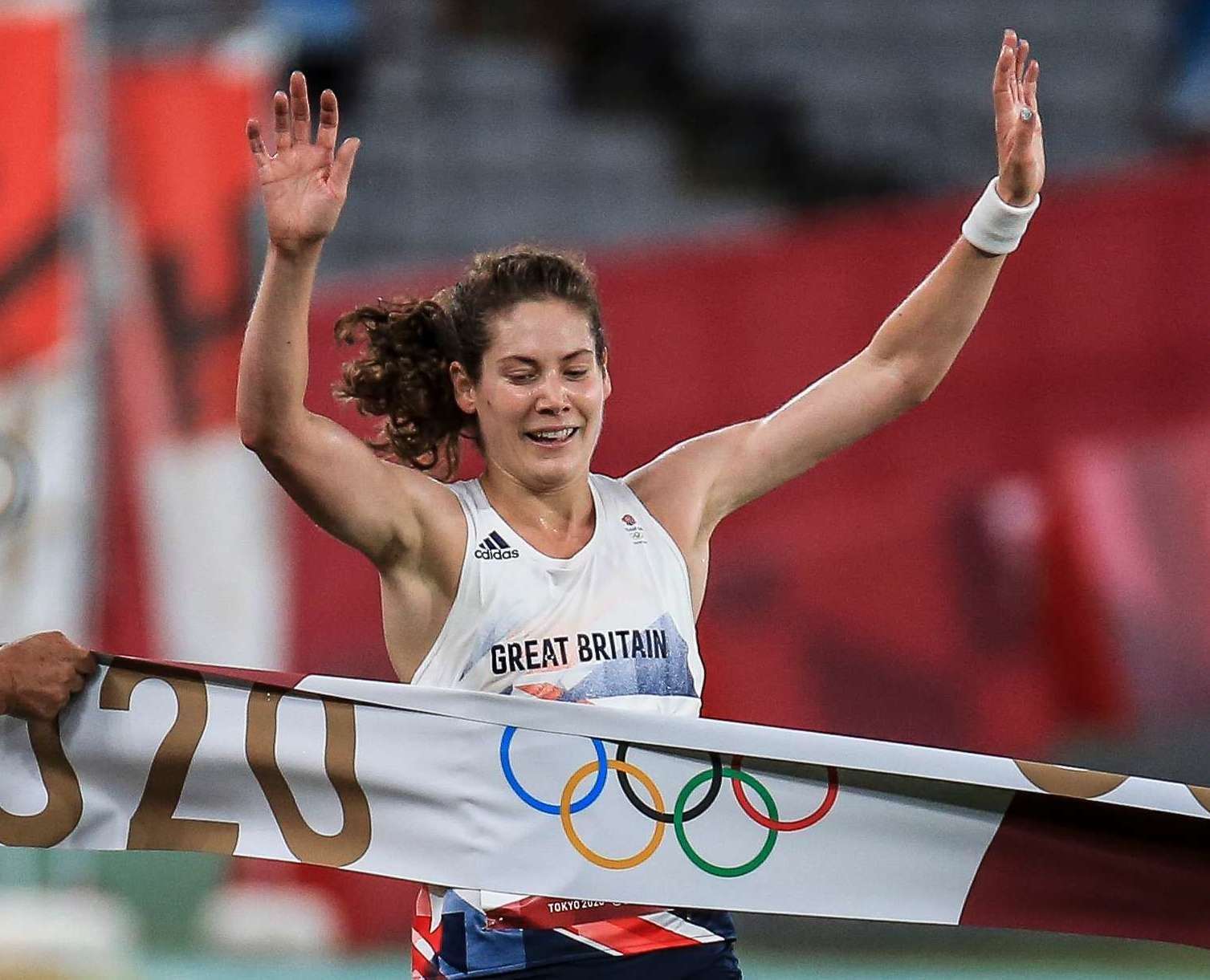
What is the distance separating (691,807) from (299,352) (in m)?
0.83

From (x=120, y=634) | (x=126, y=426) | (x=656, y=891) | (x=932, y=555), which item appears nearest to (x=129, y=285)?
(x=126, y=426)

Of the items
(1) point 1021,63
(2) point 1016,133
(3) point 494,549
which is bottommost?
(3) point 494,549

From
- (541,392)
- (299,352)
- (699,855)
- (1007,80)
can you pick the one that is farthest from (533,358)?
(1007,80)

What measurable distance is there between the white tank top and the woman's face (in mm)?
99

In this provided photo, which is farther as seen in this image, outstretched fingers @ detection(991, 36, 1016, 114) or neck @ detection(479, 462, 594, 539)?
outstretched fingers @ detection(991, 36, 1016, 114)

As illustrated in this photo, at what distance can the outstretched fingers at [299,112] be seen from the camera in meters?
2.36

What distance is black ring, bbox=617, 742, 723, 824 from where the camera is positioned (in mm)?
2549

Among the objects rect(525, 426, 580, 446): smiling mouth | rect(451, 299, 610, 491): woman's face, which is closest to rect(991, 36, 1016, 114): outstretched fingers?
rect(451, 299, 610, 491): woman's face

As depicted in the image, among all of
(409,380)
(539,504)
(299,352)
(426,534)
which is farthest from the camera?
(409,380)

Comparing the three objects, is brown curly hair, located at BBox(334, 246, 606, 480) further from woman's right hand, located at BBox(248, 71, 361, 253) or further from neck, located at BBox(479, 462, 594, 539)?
woman's right hand, located at BBox(248, 71, 361, 253)

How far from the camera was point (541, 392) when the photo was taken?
8.49 ft

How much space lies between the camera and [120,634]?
248 inches

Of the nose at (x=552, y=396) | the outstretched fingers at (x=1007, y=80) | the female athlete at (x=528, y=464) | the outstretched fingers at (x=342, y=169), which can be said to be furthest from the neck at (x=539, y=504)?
the outstretched fingers at (x=1007, y=80)

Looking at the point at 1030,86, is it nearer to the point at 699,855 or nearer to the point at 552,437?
the point at 552,437
